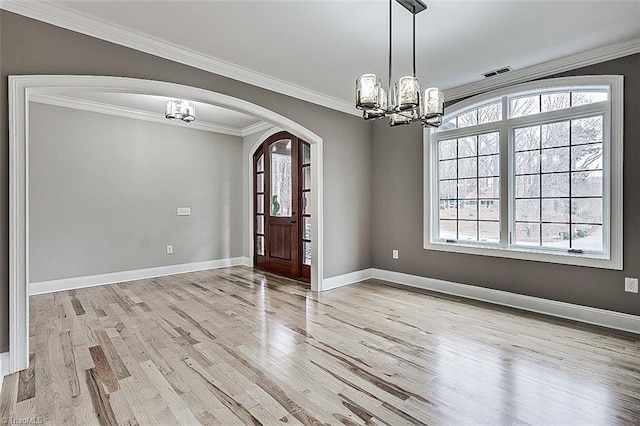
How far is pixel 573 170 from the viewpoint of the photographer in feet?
11.5

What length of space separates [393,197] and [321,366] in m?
3.27

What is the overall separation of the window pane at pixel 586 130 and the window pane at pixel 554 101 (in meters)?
0.23

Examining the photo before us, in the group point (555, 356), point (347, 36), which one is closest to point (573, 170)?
point (555, 356)

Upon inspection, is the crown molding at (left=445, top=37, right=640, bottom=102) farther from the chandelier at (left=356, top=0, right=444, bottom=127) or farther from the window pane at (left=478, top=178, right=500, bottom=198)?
the chandelier at (left=356, top=0, right=444, bottom=127)

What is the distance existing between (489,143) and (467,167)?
0.40 m

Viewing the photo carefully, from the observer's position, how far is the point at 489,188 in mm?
4184

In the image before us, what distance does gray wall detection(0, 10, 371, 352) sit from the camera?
239 centimetres

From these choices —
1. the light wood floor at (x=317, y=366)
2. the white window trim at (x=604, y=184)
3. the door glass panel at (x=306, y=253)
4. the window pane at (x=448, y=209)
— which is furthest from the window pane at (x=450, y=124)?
the door glass panel at (x=306, y=253)

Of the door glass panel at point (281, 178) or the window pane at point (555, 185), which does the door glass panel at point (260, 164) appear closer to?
the door glass panel at point (281, 178)

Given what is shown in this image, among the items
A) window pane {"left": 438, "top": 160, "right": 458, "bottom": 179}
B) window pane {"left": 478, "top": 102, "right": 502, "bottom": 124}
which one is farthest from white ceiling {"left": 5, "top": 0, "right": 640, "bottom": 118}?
window pane {"left": 438, "top": 160, "right": 458, "bottom": 179}

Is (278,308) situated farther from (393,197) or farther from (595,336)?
(595,336)

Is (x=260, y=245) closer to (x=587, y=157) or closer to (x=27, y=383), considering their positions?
(x=27, y=383)

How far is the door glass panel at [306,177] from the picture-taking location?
5277 millimetres

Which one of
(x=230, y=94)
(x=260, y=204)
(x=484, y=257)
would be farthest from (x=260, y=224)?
(x=484, y=257)
